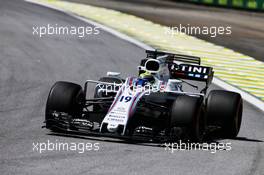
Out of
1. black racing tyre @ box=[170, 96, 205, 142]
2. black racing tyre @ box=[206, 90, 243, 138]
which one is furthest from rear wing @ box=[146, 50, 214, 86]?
black racing tyre @ box=[170, 96, 205, 142]

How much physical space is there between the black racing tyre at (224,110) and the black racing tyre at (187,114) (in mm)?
868

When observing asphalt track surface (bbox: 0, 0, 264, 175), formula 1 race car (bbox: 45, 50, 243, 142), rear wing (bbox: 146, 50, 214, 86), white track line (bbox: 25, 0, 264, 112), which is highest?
rear wing (bbox: 146, 50, 214, 86)

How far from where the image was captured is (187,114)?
12.5 metres

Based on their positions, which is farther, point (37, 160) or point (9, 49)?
point (9, 49)

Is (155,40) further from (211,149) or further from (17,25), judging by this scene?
(211,149)

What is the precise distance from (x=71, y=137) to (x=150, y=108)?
5.07ft

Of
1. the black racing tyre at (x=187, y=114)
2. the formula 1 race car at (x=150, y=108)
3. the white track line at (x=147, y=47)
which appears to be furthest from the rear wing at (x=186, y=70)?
the white track line at (x=147, y=47)

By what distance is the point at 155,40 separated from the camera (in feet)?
87.2

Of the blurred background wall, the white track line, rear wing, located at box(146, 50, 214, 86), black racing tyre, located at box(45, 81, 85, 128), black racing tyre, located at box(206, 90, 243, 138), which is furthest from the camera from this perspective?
the blurred background wall

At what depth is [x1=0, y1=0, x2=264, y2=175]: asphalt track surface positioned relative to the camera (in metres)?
10.8

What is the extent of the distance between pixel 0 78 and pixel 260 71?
8.48m

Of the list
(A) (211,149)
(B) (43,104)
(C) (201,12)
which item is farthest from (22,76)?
(C) (201,12)

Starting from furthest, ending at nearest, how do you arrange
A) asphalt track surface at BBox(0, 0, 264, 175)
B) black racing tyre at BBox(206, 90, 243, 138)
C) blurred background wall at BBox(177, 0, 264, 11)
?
blurred background wall at BBox(177, 0, 264, 11)
black racing tyre at BBox(206, 90, 243, 138)
asphalt track surface at BBox(0, 0, 264, 175)

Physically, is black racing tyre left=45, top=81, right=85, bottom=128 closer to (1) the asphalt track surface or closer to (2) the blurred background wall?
(1) the asphalt track surface
